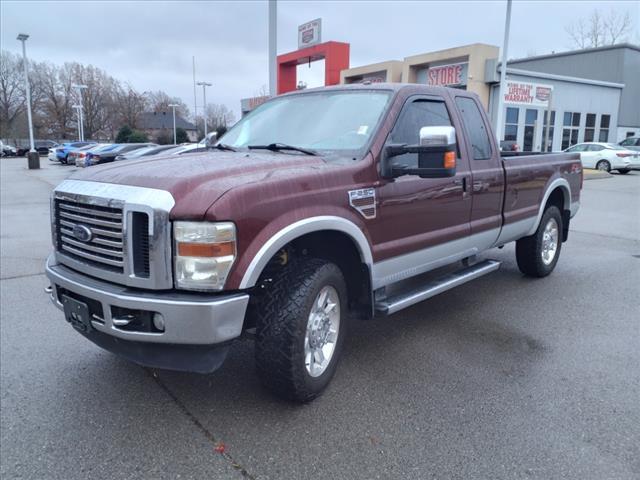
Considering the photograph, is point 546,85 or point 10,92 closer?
point 546,85

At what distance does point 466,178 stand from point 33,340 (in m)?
3.99

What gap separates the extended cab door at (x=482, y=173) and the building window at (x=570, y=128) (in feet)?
93.1

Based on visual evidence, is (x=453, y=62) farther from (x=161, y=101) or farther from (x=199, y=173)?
(x=161, y=101)

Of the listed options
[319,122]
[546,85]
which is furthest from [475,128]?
[546,85]

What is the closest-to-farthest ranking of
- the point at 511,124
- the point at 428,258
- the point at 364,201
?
the point at 364,201 → the point at 428,258 → the point at 511,124

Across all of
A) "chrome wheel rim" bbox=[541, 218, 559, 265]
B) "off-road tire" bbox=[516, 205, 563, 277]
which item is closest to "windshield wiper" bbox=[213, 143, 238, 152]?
"off-road tire" bbox=[516, 205, 563, 277]

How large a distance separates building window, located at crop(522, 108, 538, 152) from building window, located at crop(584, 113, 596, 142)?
6.23 metres

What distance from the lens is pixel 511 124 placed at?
26844 millimetres

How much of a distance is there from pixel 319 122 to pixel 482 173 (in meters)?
1.71

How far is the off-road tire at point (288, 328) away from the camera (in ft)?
10.1

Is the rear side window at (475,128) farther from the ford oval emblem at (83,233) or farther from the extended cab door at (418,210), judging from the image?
the ford oval emblem at (83,233)

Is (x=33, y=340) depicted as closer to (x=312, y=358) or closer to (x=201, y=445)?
(x=201, y=445)

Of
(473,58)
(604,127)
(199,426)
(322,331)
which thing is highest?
(473,58)

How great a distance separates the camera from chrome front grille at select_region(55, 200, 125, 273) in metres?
2.95
